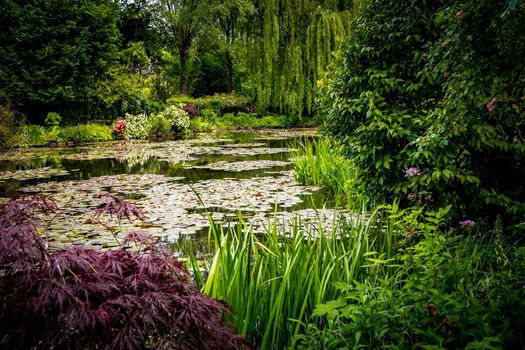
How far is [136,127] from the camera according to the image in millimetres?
16828

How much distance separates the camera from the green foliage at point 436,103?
8.02 ft

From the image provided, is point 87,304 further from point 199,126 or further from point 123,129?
point 199,126

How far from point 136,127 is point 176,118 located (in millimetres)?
2070

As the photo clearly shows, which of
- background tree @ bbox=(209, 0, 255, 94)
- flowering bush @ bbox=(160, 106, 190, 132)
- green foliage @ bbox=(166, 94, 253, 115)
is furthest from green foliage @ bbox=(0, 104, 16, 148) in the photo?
green foliage @ bbox=(166, 94, 253, 115)

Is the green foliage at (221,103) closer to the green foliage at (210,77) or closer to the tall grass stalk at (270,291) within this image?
the green foliage at (210,77)

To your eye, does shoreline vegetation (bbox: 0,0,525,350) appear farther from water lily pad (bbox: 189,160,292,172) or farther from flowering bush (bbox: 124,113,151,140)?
flowering bush (bbox: 124,113,151,140)

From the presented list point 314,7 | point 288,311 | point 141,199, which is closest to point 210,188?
point 141,199

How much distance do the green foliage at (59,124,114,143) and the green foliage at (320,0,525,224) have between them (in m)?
13.2

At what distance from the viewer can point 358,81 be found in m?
3.81

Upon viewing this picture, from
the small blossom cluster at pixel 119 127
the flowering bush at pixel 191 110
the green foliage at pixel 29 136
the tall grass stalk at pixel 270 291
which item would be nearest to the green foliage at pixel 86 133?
the small blossom cluster at pixel 119 127

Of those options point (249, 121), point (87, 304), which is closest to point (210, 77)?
point (249, 121)

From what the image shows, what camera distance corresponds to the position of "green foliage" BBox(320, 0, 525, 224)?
8.02 feet

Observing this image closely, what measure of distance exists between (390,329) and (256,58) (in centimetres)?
1662

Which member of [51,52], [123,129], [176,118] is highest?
[51,52]
